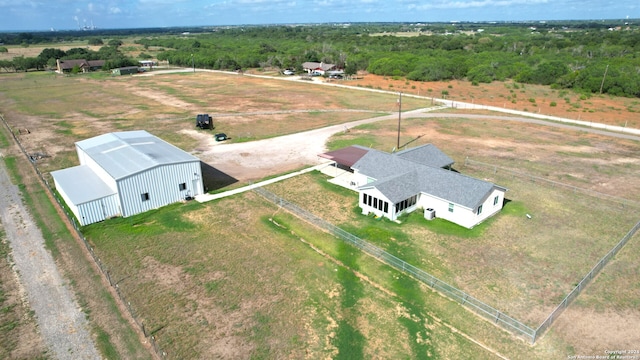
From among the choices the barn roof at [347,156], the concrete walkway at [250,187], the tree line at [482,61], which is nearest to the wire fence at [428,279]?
the concrete walkway at [250,187]

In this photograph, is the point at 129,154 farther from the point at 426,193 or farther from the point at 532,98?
the point at 532,98

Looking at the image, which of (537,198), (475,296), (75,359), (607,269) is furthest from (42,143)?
(607,269)

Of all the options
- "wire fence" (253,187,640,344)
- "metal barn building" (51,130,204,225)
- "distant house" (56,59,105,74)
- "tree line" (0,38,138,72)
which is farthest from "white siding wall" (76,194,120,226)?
"distant house" (56,59,105,74)

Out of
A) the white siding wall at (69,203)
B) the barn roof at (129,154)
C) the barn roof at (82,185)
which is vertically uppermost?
the barn roof at (129,154)

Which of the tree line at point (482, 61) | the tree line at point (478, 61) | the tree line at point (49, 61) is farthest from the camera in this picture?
the tree line at point (49, 61)

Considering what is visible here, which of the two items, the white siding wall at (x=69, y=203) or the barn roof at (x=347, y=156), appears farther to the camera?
the barn roof at (x=347, y=156)

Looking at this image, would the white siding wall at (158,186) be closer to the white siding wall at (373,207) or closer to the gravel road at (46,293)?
the gravel road at (46,293)
